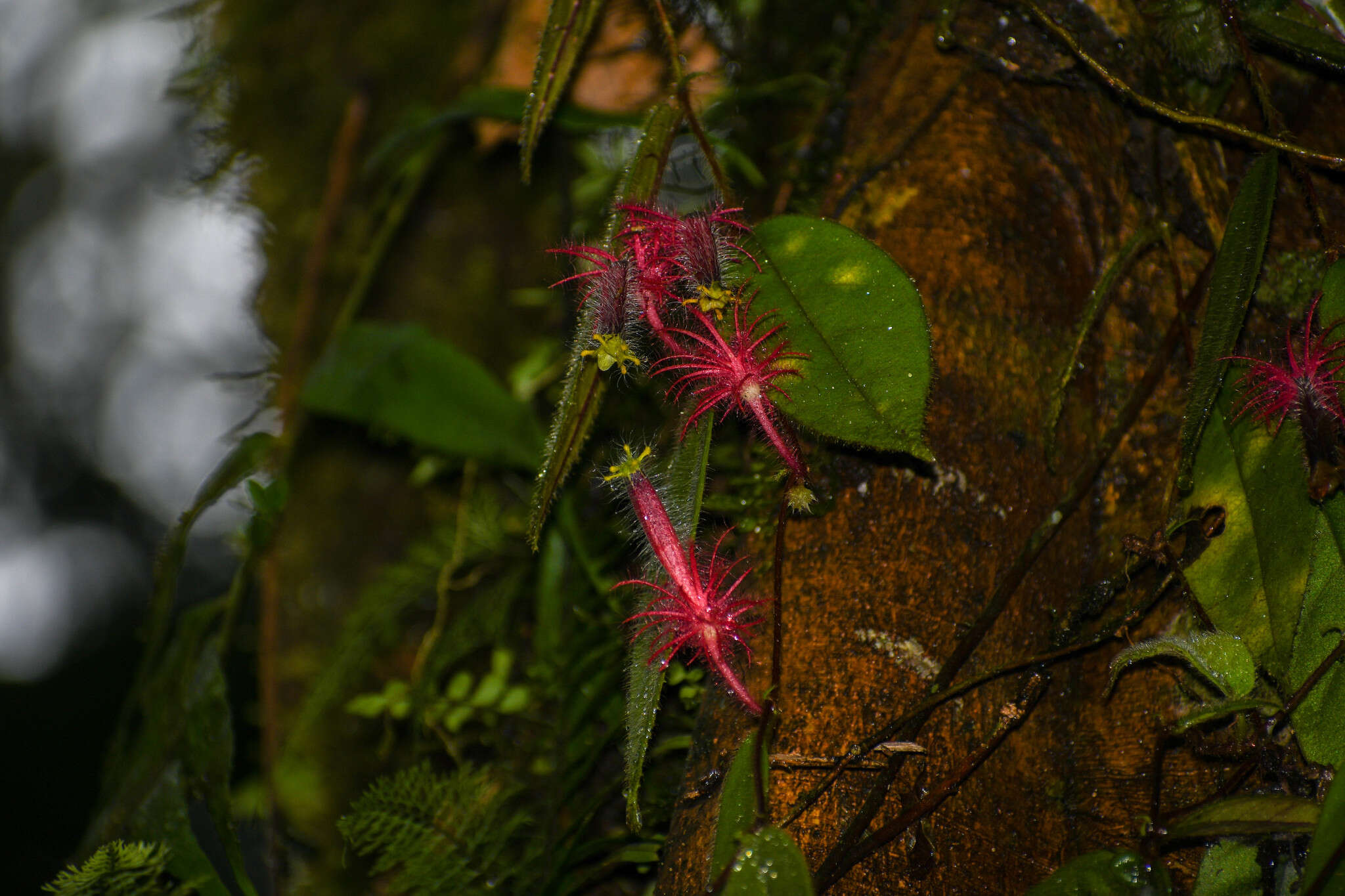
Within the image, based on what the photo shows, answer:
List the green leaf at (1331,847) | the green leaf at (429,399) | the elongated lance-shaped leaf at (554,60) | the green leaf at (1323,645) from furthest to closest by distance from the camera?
the green leaf at (429,399), the elongated lance-shaped leaf at (554,60), the green leaf at (1323,645), the green leaf at (1331,847)

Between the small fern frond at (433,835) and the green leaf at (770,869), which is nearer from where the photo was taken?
the green leaf at (770,869)

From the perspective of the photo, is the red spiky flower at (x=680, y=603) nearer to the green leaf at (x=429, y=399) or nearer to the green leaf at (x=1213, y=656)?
the green leaf at (x=1213, y=656)

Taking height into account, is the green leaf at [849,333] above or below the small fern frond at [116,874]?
above

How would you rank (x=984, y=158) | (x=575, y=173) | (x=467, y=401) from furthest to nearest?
(x=575, y=173)
(x=467, y=401)
(x=984, y=158)

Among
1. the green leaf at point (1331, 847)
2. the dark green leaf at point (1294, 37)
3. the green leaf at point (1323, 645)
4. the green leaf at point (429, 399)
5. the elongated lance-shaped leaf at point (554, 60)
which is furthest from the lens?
the green leaf at point (429, 399)

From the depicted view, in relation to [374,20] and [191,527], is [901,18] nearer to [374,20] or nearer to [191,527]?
[191,527]

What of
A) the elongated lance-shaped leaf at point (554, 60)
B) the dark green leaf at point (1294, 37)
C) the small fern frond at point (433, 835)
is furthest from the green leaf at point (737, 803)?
the dark green leaf at point (1294, 37)

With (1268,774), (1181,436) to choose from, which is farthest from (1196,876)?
(1181,436)
